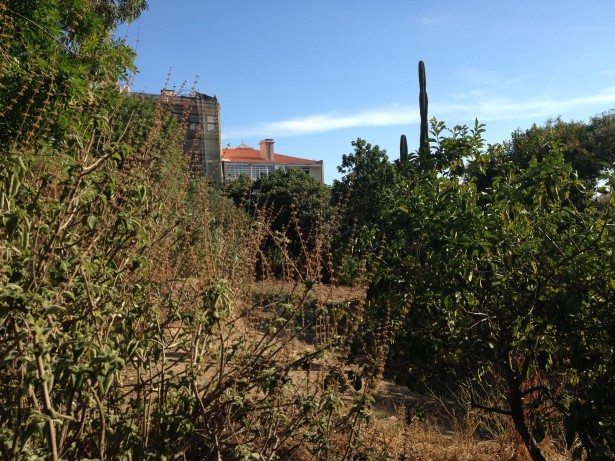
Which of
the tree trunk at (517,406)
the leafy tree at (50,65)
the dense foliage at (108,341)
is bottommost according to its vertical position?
the tree trunk at (517,406)

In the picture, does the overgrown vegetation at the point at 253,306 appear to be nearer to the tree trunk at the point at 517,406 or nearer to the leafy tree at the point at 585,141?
the tree trunk at the point at 517,406

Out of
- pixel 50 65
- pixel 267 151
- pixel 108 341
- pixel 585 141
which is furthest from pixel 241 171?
pixel 267 151

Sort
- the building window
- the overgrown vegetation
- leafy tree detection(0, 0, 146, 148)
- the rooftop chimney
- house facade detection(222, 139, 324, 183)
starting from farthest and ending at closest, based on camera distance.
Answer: the rooftop chimney → house facade detection(222, 139, 324, 183) → the building window → leafy tree detection(0, 0, 146, 148) → the overgrown vegetation

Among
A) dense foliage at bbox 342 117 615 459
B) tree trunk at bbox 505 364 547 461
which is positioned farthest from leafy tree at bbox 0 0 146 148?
tree trunk at bbox 505 364 547 461

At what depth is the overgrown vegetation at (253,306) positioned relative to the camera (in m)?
2.70

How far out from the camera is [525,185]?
375cm

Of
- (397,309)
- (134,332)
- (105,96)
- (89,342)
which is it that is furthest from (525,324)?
Result: (105,96)

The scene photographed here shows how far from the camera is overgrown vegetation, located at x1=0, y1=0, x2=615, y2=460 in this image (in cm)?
270

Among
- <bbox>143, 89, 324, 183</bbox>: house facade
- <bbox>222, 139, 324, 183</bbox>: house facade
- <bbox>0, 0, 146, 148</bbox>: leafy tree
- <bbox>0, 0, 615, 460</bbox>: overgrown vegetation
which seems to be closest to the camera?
<bbox>0, 0, 615, 460</bbox>: overgrown vegetation

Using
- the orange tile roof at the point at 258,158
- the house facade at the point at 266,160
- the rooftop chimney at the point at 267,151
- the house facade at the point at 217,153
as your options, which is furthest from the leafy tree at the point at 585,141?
the rooftop chimney at the point at 267,151

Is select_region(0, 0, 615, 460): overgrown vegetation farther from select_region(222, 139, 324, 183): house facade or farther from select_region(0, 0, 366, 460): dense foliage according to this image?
select_region(222, 139, 324, 183): house facade

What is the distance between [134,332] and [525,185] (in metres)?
2.15

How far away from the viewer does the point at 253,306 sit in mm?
3422

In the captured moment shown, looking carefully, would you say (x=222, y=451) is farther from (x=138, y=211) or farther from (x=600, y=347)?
(x=600, y=347)
